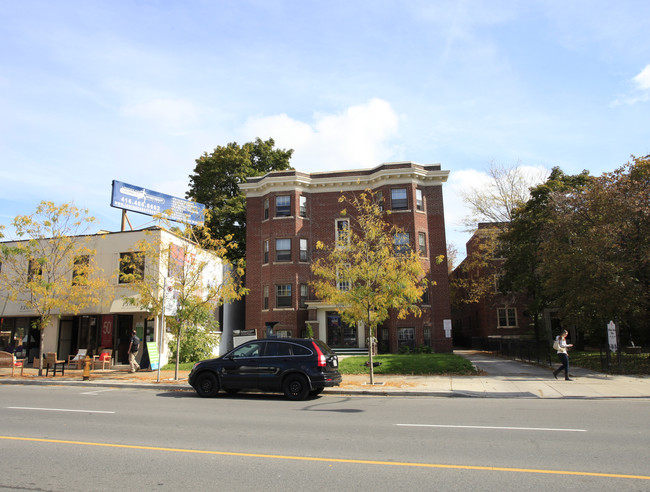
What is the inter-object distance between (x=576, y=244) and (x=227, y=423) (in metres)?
15.7

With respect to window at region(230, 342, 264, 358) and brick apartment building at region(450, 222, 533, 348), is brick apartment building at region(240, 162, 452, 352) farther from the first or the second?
window at region(230, 342, 264, 358)

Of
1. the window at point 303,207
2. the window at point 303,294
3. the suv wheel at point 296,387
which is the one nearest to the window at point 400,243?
the window at point 303,294

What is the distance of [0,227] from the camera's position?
2198 centimetres

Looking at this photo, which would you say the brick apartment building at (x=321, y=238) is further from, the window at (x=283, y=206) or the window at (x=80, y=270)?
the window at (x=80, y=270)

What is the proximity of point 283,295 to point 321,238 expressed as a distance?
4.73 m

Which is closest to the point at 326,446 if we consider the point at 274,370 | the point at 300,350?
the point at 300,350

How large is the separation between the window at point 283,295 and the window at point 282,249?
1.93 meters

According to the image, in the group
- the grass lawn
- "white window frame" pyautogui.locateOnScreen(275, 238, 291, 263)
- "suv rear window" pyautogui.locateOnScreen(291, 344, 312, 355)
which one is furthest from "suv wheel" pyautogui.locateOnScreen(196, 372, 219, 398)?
"white window frame" pyautogui.locateOnScreen(275, 238, 291, 263)

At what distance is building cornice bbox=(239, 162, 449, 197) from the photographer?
102 feet

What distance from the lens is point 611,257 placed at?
17.7m

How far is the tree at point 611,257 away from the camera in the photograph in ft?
56.5

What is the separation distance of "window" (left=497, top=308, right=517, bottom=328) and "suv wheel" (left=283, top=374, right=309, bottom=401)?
1258 inches

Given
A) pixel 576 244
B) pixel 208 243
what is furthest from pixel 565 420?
Answer: pixel 208 243

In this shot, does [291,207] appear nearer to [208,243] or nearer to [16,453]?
[208,243]
